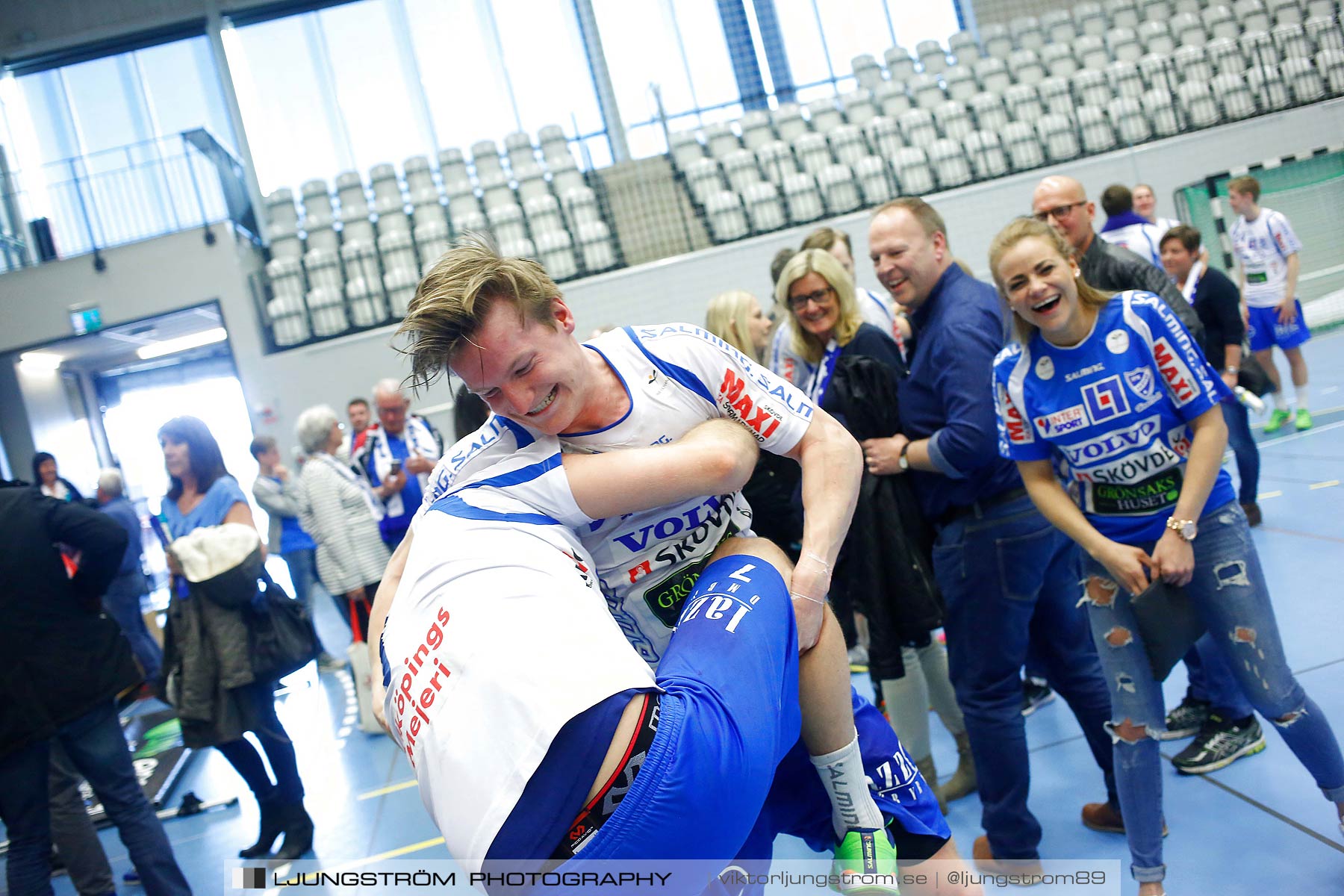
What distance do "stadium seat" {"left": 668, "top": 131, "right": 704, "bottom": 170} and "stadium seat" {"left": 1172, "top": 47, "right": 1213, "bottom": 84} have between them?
6903 millimetres

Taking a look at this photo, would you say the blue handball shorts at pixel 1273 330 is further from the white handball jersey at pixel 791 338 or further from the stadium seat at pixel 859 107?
the stadium seat at pixel 859 107

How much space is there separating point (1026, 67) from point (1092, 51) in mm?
1148

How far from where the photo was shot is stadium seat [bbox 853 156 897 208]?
11.4 meters

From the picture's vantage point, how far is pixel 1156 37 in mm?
13438

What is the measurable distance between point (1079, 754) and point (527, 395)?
2.67 m

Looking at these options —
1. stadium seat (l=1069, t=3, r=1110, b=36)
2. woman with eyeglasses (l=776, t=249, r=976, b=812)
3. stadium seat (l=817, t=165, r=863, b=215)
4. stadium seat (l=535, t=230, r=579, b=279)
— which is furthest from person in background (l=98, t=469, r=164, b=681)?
stadium seat (l=1069, t=3, r=1110, b=36)

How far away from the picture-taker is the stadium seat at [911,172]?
11.5 meters

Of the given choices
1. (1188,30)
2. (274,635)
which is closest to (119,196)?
(274,635)

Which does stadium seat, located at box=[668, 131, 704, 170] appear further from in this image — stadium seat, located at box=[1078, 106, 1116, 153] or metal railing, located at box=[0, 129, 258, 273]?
metal railing, located at box=[0, 129, 258, 273]

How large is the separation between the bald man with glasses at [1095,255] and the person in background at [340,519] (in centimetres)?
400

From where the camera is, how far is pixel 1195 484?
197 centimetres

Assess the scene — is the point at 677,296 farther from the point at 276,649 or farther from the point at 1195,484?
the point at 1195,484

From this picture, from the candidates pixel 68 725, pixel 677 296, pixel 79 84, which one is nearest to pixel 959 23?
pixel 677 296

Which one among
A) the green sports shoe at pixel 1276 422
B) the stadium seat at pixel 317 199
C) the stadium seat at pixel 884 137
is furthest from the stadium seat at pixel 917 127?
the stadium seat at pixel 317 199
